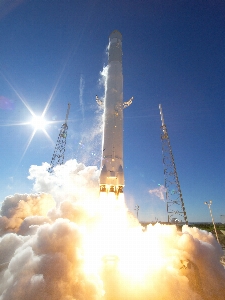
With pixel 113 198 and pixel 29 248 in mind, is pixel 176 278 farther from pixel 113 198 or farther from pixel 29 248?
pixel 29 248

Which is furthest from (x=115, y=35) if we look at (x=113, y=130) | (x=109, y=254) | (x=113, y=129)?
(x=109, y=254)

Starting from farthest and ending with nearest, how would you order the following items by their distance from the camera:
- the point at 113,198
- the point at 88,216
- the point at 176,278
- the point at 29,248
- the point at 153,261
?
the point at 88,216 → the point at 113,198 → the point at 153,261 → the point at 176,278 → the point at 29,248

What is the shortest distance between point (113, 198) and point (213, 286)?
11430 millimetres

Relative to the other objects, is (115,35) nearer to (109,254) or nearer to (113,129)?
(113,129)

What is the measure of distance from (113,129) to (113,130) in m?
0.12

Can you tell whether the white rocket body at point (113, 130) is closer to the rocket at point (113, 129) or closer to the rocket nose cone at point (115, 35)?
the rocket at point (113, 129)

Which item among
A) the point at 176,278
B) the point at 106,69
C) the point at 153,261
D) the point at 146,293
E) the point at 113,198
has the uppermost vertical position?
the point at 106,69

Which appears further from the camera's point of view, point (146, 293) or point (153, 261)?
point (153, 261)

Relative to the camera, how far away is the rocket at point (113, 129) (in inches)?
696

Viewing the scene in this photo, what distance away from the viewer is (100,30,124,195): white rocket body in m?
17.7

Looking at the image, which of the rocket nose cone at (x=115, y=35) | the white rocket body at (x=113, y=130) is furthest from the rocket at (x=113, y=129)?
the rocket nose cone at (x=115, y=35)

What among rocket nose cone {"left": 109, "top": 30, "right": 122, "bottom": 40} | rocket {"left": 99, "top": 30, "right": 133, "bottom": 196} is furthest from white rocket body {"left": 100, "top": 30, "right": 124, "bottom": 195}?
rocket nose cone {"left": 109, "top": 30, "right": 122, "bottom": 40}

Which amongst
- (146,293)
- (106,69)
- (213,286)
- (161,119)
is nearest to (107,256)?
(146,293)

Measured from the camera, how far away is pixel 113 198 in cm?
1798
